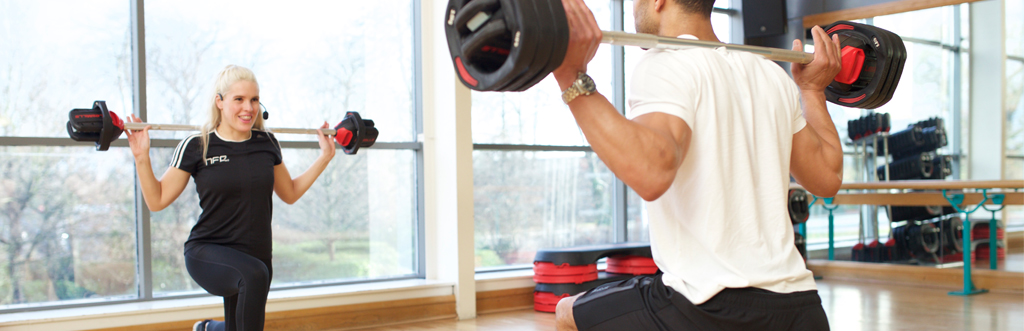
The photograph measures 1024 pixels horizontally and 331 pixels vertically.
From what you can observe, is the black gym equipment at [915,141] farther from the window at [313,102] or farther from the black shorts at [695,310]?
the black shorts at [695,310]

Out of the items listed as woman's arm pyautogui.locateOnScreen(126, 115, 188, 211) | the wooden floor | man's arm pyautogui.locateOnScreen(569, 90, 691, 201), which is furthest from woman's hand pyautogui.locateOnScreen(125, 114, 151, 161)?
man's arm pyautogui.locateOnScreen(569, 90, 691, 201)

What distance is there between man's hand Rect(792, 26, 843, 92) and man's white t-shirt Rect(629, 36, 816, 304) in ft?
1.42

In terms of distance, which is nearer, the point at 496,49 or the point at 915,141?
the point at 496,49

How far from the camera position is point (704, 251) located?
44.6 inches

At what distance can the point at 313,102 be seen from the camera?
418 centimetres

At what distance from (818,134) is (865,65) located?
389 mm

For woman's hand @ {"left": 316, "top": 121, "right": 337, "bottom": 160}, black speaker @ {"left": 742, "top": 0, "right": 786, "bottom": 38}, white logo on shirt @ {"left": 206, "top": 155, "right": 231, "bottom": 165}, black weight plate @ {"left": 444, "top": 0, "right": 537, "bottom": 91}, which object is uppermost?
black speaker @ {"left": 742, "top": 0, "right": 786, "bottom": 38}

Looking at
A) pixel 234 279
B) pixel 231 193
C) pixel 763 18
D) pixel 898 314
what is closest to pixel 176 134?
pixel 231 193

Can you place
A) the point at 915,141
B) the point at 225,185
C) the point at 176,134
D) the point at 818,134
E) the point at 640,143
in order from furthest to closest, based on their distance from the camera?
the point at 915,141 < the point at 176,134 < the point at 225,185 < the point at 818,134 < the point at 640,143

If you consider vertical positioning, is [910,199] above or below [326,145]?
below

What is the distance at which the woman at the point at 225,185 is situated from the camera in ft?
8.28

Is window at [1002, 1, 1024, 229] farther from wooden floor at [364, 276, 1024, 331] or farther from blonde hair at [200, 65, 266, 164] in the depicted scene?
blonde hair at [200, 65, 266, 164]

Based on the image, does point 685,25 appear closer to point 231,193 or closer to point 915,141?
point 231,193

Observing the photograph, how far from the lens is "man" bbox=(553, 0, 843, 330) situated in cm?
104
